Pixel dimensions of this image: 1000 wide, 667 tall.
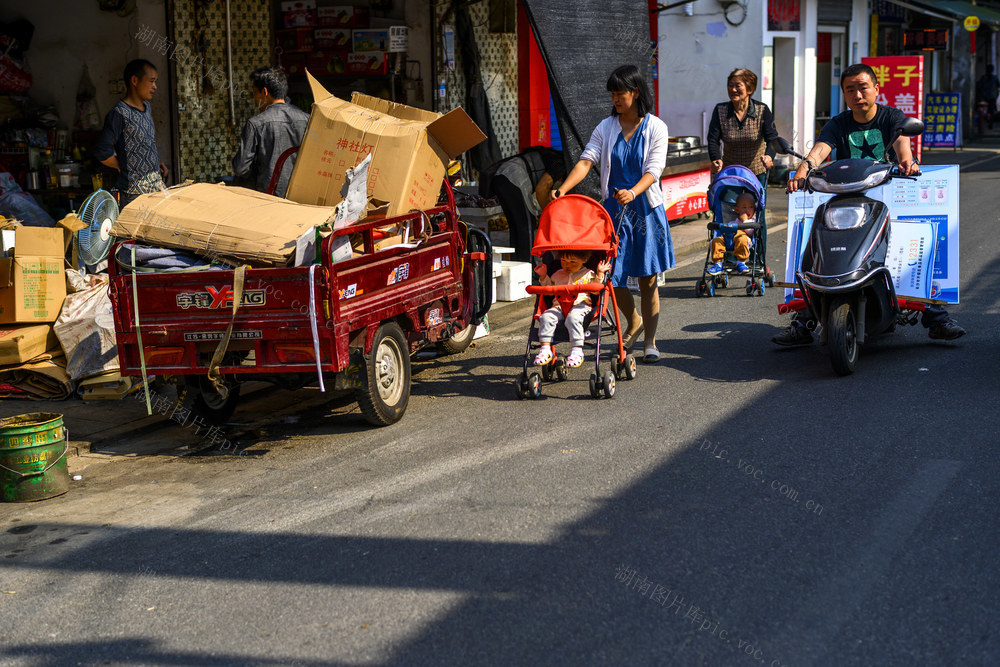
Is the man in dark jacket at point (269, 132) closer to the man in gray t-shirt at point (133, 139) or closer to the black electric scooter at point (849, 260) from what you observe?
the man in gray t-shirt at point (133, 139)

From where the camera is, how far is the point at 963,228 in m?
14.1

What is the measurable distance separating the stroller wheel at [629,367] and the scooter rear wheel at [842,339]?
1289 millimetres

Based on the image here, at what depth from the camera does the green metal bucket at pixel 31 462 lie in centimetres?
552

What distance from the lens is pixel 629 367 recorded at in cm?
727

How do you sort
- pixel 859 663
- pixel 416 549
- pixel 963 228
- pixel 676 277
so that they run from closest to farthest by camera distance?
pixel 859 663 < pixel 416 549 < pixel 676 277 < pixel 963 228

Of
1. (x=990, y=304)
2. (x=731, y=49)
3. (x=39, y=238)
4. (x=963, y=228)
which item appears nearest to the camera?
(x=39, y=238)

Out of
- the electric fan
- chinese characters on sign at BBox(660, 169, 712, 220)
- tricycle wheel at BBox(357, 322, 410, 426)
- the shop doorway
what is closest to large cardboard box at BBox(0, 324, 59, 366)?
the electric fan

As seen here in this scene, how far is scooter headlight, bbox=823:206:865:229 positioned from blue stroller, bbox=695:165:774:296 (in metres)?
2.88

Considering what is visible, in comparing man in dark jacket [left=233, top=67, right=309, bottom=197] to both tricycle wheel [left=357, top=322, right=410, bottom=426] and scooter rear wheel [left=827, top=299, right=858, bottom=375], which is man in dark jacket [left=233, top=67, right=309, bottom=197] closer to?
tricycle wheel [left=357, top=322, right=410, bottom=426]

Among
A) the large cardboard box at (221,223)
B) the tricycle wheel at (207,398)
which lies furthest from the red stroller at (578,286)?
the tricycle wheel at (207,398)

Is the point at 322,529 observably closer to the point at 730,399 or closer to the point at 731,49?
the point at 730,399

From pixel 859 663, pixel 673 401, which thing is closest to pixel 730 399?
pixel 673 401

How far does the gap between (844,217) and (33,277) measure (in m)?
5.69

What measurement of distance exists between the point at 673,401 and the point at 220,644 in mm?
3688
